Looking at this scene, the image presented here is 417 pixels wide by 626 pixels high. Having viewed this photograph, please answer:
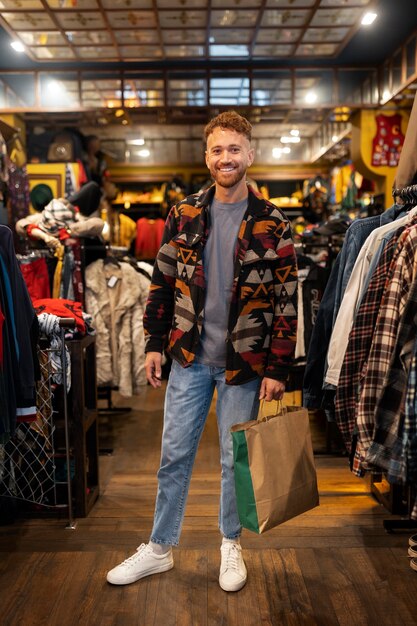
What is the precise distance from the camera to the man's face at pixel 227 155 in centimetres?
211

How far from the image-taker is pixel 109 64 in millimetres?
7469

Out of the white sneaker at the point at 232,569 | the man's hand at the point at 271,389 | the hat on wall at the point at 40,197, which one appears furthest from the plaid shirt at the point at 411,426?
the hat on wall at the point at 40,197

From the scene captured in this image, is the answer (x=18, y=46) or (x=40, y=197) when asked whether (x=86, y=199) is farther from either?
(x=18, y=46)

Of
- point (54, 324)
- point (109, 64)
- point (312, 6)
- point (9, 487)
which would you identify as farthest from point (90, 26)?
point (9, 487)

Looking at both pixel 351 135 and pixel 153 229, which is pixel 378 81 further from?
pixel 153 229

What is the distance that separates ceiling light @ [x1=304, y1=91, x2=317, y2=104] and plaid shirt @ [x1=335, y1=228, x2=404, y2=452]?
6.21 metres

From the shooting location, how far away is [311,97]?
7.73 metres

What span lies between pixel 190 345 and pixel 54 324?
946mm

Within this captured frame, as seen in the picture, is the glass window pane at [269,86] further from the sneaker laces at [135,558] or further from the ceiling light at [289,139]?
the sneaker laces at [135,558]

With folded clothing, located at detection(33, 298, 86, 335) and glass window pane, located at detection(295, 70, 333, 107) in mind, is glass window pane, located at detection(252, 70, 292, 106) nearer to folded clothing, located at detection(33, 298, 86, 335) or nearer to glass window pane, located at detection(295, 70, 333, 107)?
glass window pane, located at detection(295, 70, 333, 107)

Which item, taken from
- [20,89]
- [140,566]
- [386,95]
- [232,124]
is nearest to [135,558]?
[140,566]

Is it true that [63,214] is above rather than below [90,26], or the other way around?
below

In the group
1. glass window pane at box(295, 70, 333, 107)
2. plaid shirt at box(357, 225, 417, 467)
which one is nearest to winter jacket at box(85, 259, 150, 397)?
plaid shirt at box(357, 225, 417, 467)

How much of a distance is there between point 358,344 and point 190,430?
2.38 feet
